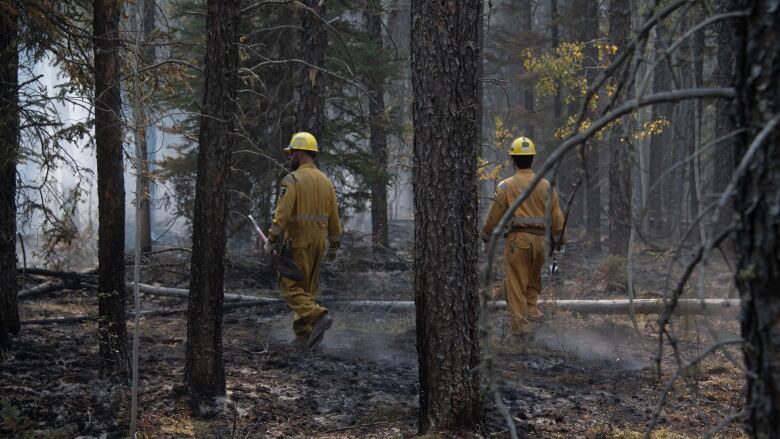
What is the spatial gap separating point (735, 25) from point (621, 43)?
1305cm

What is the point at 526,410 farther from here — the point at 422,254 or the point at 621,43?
the point at 621,43

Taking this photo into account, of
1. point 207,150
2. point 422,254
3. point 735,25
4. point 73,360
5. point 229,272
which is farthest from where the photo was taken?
point 229,272

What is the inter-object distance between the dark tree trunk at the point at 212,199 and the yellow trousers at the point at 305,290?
8.40 feet

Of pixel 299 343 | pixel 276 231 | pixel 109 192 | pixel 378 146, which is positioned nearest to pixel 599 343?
pixel 299 343

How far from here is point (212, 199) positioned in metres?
5.86

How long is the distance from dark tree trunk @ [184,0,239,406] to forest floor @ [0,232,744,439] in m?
0.36

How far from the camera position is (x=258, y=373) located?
7250mm

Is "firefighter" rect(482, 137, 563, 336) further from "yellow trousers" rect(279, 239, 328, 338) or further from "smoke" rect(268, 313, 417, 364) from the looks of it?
"yellow trousers" rect(279, 239, 328, 338)

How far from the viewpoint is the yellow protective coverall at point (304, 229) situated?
8.60 metres

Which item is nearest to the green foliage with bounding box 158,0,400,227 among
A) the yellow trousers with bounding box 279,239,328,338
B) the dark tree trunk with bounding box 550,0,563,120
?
the yellow trousers with bounding box 279,239,328,338

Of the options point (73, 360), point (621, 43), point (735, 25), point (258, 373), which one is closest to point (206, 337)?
point (258, 373)

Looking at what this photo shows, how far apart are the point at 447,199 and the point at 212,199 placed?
2.05 m

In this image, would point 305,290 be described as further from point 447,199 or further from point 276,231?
point 447,199

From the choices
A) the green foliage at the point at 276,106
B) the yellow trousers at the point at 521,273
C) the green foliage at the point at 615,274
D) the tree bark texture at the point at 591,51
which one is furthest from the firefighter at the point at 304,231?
the tree bark texture at the point at 591,51
